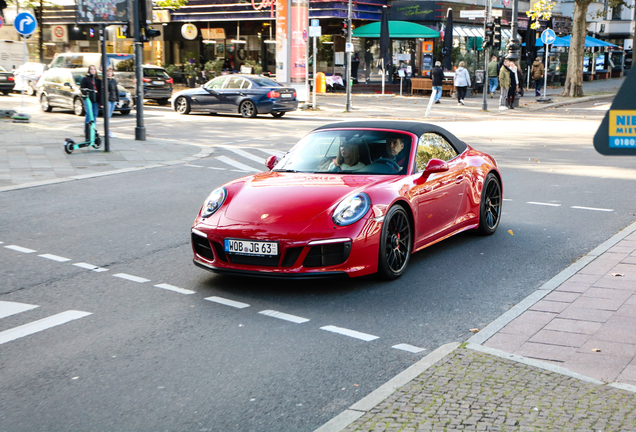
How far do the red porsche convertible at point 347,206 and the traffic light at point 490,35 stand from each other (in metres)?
22.2

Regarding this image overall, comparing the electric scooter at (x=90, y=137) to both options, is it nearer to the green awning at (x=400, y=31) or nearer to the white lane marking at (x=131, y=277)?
the white lane marking at (x=131, y=277)

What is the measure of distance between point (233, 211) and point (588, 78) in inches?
2115

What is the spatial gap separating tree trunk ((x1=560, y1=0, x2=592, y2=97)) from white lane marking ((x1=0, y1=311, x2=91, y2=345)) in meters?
34.5

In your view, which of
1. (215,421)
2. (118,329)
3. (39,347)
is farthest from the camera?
(118,329)

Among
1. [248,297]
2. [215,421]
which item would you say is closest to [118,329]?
[248,297]

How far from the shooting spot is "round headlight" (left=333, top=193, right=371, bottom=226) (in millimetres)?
6273

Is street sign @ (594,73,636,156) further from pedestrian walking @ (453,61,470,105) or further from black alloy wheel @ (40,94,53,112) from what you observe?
pedestrian walking @ (453,61,470,105)

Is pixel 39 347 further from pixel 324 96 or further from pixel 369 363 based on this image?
pixel 324 96

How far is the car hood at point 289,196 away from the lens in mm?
6320

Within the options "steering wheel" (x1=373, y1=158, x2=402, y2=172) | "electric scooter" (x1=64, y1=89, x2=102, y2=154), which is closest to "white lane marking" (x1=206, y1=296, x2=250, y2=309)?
"steering wheel" (x1=373, y1=158, x2=402, y2=172)

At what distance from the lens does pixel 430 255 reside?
7.80 m

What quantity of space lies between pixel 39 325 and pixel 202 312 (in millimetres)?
1188

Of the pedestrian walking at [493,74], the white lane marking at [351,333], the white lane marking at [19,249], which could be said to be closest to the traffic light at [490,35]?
the pedestrian walking at [493,74]

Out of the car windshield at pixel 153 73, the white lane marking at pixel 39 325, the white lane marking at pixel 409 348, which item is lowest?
the white lane marking at pixel 39 325
